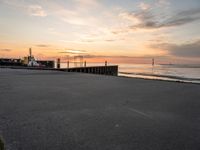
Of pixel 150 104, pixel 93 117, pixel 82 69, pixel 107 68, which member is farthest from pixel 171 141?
pixel 107 68

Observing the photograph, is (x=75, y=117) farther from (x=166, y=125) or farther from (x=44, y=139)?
(x=166, y=125)

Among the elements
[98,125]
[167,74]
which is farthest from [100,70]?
[98,125]

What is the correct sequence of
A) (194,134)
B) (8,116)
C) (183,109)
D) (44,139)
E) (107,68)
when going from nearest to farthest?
1. (44,139)
2. (194,134)
3. (8,116)
4. (183,109)
5. (107,68)

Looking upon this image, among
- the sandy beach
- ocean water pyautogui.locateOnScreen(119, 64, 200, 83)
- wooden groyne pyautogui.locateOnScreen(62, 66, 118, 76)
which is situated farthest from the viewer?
wooden groyne pyautogui.locateOnScreen(62, 66, 118, 76)

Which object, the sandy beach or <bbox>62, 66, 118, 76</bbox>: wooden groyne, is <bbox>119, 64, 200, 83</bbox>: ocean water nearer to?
<bbox>62, 66, 118, 76</bbox>: wooden groyne

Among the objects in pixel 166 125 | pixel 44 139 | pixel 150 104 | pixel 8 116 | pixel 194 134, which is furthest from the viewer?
pixel 150 104

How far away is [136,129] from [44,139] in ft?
5.18

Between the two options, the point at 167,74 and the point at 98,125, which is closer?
the point at 98,125

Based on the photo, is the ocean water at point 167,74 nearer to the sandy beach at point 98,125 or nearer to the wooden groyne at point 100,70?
the wooden groyne at point 100,70

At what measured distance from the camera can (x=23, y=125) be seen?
4199 mm

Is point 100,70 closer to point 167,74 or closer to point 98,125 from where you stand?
point 167,74

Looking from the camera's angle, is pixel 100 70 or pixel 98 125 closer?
pixel 98 125

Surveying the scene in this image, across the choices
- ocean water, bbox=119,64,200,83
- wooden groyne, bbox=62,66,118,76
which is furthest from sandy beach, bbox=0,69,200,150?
wooden groyne, bbox=62,66,118,76

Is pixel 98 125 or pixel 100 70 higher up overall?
pixel 98 125
